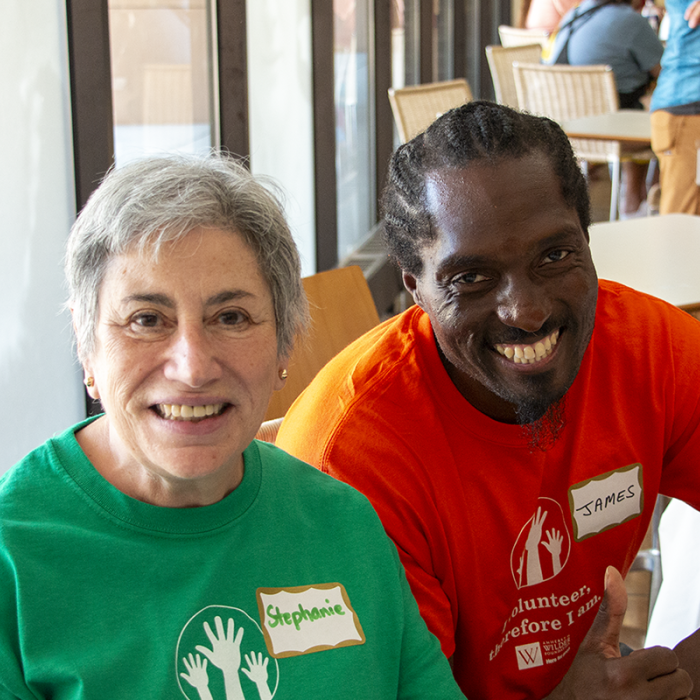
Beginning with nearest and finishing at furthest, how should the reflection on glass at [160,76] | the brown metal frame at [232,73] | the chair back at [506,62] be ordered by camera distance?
1. the reflection on glass at [160,76]
2. the brown metal frame at [232,73]
3. the chair back at [506,62]

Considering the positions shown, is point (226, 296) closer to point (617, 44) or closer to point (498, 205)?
point (498, 205)

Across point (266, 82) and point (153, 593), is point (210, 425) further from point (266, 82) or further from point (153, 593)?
point (266, 82)

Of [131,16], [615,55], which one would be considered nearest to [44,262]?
[131,16]

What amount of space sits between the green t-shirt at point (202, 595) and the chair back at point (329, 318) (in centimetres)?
77

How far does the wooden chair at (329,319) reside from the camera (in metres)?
1.92

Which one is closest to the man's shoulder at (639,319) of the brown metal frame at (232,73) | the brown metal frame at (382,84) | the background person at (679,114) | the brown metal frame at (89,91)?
the brown metal frame at (89,91)

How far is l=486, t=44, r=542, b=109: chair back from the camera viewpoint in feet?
21.1

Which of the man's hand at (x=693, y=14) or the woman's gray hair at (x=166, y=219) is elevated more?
the man's hand at (x=693, y=14)

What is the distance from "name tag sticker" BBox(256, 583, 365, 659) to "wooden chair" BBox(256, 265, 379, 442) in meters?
0.80

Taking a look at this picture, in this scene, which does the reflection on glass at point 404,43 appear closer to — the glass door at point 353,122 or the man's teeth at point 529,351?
the glass door at point 353,122

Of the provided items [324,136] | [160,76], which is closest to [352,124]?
[324,136]

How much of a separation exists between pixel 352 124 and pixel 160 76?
253 centimetres

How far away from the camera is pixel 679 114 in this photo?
162 inches

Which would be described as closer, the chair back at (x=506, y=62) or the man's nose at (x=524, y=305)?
the man's nose at (x=524, y=305)
